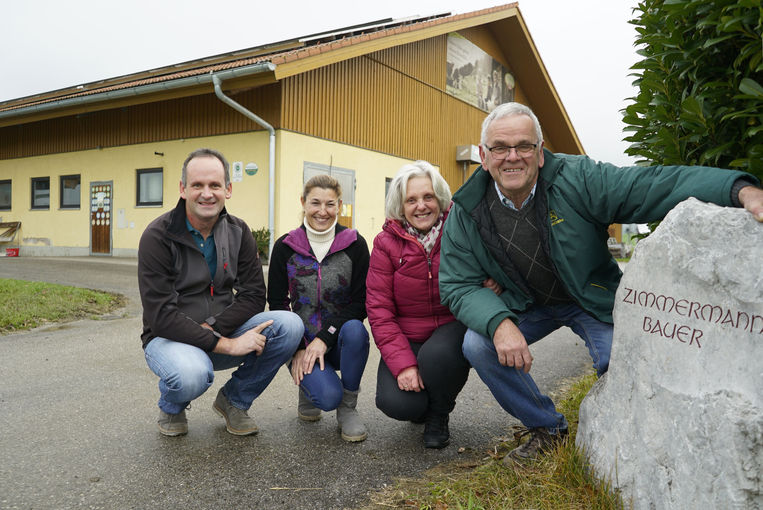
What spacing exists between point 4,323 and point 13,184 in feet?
47.8

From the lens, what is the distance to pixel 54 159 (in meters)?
16.6

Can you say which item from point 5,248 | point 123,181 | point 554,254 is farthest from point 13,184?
point 554,254

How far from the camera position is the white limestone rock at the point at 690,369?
5.59 ft

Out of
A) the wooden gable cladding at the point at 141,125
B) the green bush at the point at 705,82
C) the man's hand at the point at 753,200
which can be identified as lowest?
the man's hand at the point at 753,200

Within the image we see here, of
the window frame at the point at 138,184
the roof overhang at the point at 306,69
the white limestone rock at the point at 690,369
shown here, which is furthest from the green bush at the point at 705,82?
the window frame at the point at 138,184

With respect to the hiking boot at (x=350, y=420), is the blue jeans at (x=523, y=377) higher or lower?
higher

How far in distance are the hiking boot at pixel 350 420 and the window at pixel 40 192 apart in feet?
56.0

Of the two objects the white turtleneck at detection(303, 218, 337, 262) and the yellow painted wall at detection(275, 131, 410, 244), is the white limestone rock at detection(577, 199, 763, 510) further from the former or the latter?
the yellow painted wall at detection(275, 131, 410, 244)

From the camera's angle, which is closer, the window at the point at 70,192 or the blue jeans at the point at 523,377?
the blue jeans at the point at 523,377

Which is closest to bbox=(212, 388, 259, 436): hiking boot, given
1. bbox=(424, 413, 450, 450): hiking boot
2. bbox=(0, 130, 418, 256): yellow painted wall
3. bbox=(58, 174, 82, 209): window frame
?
bbox=(424, 413, 450, 450): hiking boot

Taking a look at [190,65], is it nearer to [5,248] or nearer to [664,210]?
[5,248]

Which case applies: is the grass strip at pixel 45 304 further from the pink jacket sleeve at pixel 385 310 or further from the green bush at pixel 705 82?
the green bush at pixel 705 82

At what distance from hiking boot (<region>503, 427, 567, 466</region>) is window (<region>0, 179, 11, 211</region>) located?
20.0m

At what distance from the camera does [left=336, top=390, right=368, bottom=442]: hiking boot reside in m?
3.03
